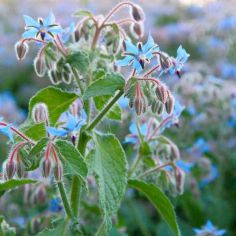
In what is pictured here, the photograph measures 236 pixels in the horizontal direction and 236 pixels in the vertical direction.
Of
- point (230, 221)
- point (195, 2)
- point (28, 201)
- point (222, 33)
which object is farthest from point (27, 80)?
point (28, 201)

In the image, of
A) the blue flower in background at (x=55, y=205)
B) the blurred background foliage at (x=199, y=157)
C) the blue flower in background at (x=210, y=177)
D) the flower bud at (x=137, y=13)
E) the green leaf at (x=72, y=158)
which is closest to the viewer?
the green leaf at (x=72, y=158)

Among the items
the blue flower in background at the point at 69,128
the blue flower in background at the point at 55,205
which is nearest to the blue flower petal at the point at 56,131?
the blue flower in background at the point at 69,128

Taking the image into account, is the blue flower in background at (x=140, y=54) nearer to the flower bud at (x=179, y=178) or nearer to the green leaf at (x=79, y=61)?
the green leaf at (x=79, y=61)

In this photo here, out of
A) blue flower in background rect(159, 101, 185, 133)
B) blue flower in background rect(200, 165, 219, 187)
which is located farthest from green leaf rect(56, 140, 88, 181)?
blue flower in background rect(200, 165, 219, 187)

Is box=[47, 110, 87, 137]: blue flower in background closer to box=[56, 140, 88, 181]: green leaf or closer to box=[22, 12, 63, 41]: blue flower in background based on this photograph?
box=[56, 140, 88, 181]: green leaf

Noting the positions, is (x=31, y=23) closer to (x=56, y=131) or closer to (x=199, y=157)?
(x=56, y=131)
